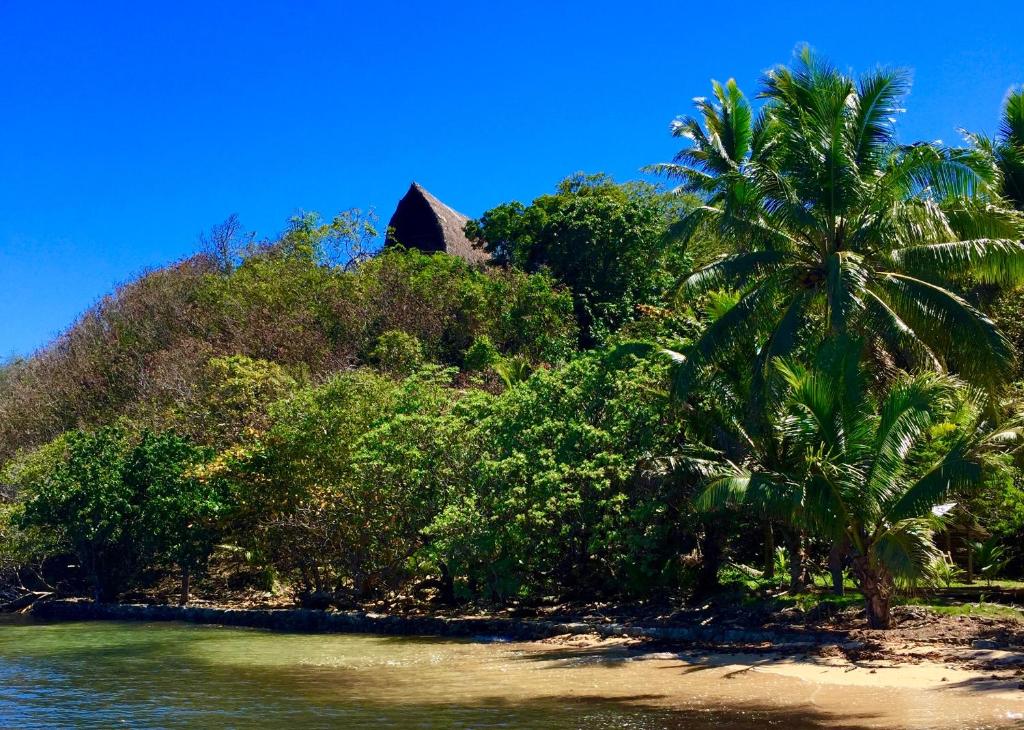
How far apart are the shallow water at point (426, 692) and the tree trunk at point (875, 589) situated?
241 centimetres

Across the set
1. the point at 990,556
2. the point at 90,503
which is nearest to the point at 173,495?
the point at 90,503

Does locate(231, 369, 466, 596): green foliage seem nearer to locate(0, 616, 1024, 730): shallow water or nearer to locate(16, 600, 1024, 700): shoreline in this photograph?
locate(16, 600, 1024, 700): shoreline

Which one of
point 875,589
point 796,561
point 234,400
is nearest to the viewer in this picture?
point 875,589

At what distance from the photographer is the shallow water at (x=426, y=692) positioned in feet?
33.0

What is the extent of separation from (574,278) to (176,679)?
2344 centimetres

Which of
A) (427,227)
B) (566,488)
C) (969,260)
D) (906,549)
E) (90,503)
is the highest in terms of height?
(427,227)

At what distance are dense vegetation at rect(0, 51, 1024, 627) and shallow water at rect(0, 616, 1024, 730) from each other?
7.97ft

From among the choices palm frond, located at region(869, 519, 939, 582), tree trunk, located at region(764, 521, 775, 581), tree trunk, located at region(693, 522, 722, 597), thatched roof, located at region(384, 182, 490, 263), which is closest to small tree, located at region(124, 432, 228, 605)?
tree trunk, located at region(693, 522, 722, 597)

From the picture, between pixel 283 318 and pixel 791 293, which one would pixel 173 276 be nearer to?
pixel 283 318

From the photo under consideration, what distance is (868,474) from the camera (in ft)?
42.5

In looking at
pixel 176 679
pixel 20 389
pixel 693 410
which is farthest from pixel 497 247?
pixel 176 679

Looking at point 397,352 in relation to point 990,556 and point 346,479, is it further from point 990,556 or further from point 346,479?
point 990,556

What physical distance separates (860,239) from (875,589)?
5279 millimetres

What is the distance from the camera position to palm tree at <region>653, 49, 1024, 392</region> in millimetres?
14836
